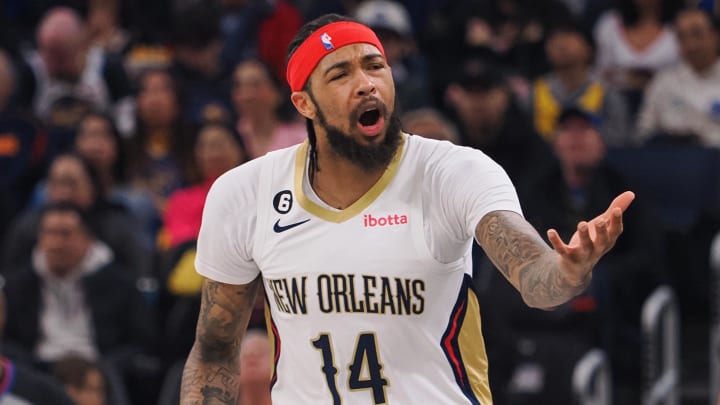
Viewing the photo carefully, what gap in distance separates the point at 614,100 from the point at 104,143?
3691mm

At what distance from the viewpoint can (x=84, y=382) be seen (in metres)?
7.96

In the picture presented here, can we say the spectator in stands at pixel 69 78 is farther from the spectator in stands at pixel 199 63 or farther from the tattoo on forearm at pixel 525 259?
the tattoo on forearm at pixel 525 259

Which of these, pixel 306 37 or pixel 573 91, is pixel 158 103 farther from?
pixel 306 37

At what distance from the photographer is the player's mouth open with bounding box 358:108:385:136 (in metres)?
4.30

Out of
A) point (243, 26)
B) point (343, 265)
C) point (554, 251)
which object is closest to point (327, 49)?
point (343, 265)

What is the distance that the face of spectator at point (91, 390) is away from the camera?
7.95 m

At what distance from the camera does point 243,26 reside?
1156 cm

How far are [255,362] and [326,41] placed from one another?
134 inches

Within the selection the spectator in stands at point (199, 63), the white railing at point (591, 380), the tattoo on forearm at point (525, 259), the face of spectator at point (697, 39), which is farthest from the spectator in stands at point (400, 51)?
the tattoo on forearm at point (525, 259)

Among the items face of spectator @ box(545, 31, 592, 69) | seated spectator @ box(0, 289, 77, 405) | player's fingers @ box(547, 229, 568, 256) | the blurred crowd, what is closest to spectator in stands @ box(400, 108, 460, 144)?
the blurred crowd

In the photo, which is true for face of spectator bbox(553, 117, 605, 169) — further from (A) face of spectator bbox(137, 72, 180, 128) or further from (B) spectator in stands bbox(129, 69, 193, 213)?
(A) face of spectator bbox(137, 72, 180, 128)

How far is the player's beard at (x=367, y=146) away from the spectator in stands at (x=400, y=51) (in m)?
5.55

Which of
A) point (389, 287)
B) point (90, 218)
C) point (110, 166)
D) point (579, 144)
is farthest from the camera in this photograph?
point (110, 166)

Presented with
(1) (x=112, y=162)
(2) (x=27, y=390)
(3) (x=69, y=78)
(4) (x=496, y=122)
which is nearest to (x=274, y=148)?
(1) (x=112, y=162)
